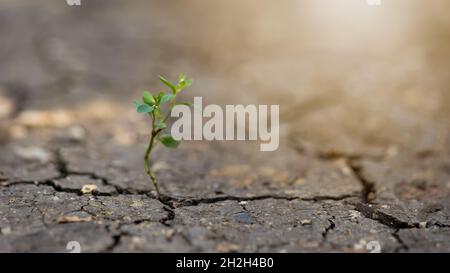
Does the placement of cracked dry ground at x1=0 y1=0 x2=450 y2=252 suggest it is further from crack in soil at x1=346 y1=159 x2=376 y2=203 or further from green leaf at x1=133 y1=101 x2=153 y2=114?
green leaf at x1=133 y1=101 x2=153 y2=114

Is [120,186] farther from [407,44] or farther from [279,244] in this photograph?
[407,44]

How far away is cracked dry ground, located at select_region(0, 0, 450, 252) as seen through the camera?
1967 millimetres

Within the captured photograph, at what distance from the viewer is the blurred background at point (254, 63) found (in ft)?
10.5

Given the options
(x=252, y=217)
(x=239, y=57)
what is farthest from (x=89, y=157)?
(x=239, y=57)

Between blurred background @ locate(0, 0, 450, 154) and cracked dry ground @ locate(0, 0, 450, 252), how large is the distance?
1cm

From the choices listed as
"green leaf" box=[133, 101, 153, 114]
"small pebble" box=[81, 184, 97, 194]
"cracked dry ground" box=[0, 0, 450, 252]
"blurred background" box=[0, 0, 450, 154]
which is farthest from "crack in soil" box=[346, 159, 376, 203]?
"small pebble" box=[81, 184, 97, 194]

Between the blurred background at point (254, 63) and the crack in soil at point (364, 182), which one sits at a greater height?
the blurred background at point (254, 63)

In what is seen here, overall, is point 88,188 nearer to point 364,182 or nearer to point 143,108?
point 143,108

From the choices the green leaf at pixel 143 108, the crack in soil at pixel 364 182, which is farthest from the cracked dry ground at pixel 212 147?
the green leaf at pixel 143 108

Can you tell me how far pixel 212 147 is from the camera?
2.97 m

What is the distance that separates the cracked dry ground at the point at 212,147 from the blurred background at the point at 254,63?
14 millimetres

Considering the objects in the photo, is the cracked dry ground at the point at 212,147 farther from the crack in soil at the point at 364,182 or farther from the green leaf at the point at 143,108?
the green leaf at the point at 143,108
